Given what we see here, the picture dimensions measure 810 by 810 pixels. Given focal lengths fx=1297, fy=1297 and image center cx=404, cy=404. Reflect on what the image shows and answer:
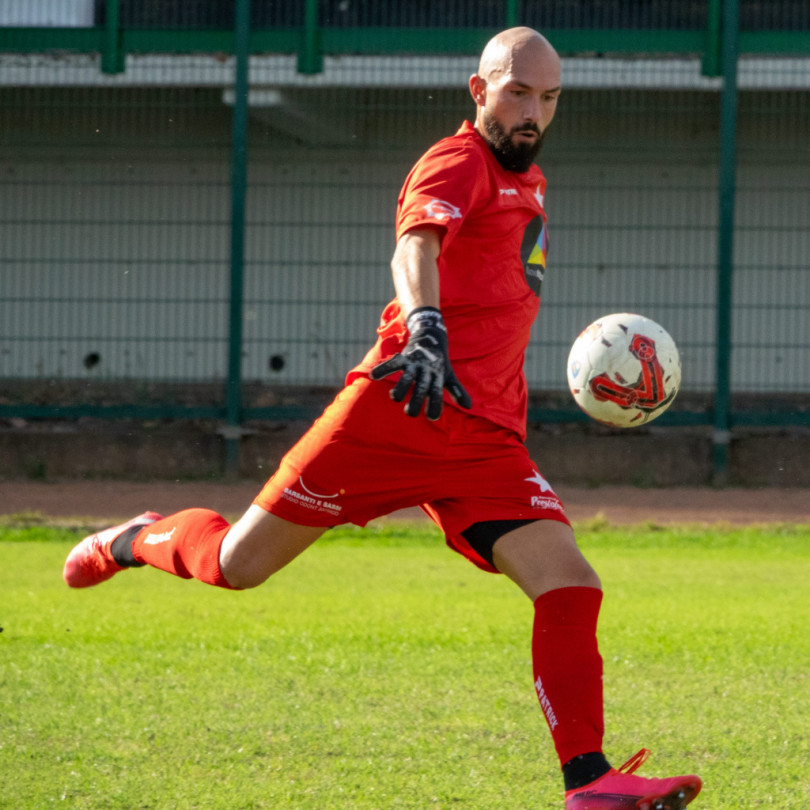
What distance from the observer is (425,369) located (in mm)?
3137

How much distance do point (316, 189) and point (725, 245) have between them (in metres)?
4.77

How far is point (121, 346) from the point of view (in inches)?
580

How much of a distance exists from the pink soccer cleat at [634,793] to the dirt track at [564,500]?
7896 millimetres

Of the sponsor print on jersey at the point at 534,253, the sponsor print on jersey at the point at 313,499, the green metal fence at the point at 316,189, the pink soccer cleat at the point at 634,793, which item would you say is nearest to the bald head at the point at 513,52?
the sponsor print on jersey at the point at 534,253

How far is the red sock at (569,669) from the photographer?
3331 mm

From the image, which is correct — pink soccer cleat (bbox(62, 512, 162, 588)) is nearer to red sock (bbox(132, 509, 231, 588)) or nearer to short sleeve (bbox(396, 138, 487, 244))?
red sock (bbox(132, 509, 231, 588))

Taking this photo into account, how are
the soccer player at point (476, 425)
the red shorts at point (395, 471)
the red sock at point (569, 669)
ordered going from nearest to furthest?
the red sock at point (569, 669) < the soccer player at point (476, 425) < the red shorts at point (395, 471)

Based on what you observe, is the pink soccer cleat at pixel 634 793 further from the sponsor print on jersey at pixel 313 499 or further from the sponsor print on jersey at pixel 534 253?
the sponsor print on jersey at pixel 534 253

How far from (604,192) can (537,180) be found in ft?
35.5

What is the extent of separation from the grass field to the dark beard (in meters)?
1.83

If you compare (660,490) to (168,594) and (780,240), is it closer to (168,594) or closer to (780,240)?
(780,240)

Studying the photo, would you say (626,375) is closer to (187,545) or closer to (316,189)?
(187,545)

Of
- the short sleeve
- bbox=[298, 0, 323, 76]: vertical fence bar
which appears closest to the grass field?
the short sleeve

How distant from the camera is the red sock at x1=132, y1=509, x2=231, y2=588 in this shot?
4.05 m
